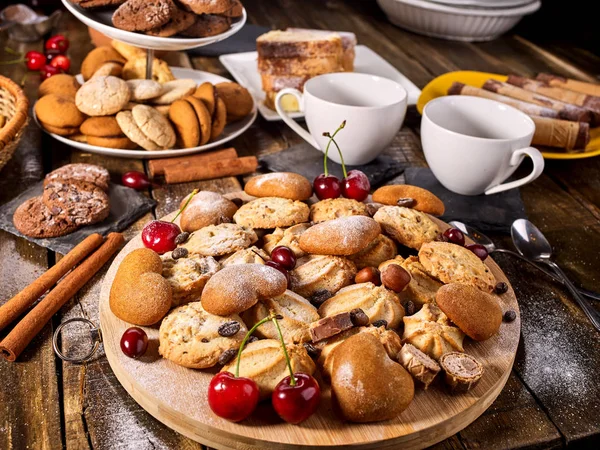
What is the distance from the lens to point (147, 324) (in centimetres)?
104

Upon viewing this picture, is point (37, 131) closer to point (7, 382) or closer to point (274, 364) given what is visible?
point (7, 382)

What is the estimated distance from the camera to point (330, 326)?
99cm

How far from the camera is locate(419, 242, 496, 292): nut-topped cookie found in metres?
1.14

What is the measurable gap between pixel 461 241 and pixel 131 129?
920 millimetres

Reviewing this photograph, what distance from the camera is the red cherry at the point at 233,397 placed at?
86cm

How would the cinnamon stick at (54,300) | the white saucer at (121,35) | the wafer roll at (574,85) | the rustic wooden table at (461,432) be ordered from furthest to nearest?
the wafer roll at (574,85) → the white saucer at (121,35) → the cinnamon stick at (54,300) → the rustic wooden table at (461,432)

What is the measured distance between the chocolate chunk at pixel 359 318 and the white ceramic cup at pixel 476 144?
693 millimetres

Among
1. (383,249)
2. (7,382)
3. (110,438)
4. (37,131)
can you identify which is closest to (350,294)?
(383,249)

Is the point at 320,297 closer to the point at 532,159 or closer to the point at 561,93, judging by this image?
the point at 532,159

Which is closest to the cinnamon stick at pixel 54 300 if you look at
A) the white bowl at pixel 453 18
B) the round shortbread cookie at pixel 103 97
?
the round shortbread cookie at pixel 103 97

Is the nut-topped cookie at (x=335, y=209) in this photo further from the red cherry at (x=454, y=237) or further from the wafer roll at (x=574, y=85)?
the wafer roll at (x=574, y=85)

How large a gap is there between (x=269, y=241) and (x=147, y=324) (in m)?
0.32

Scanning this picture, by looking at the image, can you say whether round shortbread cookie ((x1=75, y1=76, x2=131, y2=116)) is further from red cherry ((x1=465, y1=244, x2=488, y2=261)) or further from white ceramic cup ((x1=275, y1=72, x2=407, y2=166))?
red cherry ((x1=465, y1=244, x2=488, y2=261))

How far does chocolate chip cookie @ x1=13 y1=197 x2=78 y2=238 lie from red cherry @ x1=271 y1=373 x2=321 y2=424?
75cm
